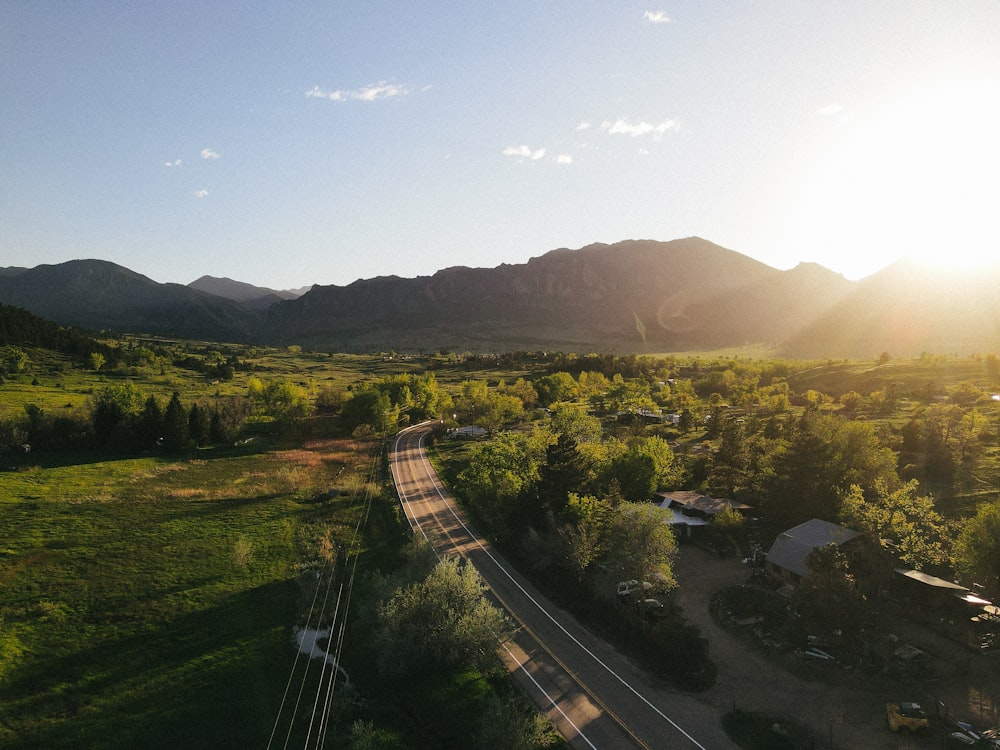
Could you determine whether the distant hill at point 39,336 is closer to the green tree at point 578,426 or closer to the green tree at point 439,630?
the green tree at point 578,426

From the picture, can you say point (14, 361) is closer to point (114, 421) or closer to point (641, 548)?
point (114, 421)

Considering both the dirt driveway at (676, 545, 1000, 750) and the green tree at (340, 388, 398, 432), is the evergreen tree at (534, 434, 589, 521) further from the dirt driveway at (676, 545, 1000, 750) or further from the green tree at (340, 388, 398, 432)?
the green tree at (340, 388, 398, 432)

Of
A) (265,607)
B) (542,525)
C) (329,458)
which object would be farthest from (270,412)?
(542,525)

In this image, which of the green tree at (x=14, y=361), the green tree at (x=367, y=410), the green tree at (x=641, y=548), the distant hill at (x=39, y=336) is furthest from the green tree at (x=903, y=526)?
the distant hill at (x=39, y=336)

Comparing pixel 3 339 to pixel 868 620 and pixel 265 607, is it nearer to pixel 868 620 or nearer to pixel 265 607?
pixel 265 607

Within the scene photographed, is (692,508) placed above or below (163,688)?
above

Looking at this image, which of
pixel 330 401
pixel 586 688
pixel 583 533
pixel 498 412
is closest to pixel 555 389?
pixel 498 412
